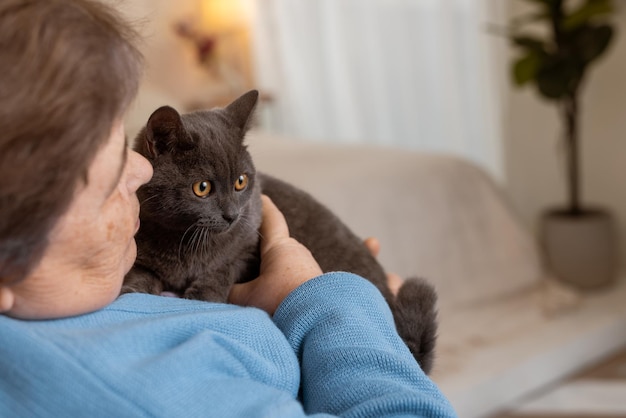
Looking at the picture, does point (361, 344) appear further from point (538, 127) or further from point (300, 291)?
point (538, 127)

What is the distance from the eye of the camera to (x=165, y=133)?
36.7 inches

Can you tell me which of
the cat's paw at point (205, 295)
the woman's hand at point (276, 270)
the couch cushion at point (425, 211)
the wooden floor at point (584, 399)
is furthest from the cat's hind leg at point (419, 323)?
the wooden floor at point (584, 399)

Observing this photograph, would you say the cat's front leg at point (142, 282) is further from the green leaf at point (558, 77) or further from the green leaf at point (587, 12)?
the green leaf at point (587, 12)

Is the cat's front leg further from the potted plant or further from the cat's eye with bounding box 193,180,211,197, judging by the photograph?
the potted plant

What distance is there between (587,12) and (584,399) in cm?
147

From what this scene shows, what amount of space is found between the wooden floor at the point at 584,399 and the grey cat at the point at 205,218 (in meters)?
1.61

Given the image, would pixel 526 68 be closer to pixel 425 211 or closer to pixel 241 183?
pixel 425 211

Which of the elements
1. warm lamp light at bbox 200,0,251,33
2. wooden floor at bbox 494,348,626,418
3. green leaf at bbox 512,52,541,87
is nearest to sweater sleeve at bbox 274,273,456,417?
wooden floor at bbox 494,348,626,418

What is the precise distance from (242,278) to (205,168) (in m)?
0.16

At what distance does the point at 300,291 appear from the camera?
0.87 m

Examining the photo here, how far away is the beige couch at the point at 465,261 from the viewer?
2.38 metres

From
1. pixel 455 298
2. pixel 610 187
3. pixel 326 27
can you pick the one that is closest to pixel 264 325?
pixel 455 298

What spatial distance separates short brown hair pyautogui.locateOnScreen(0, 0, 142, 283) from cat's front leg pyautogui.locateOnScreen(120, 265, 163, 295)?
25 centimetres

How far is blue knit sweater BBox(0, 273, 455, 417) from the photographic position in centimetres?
69
